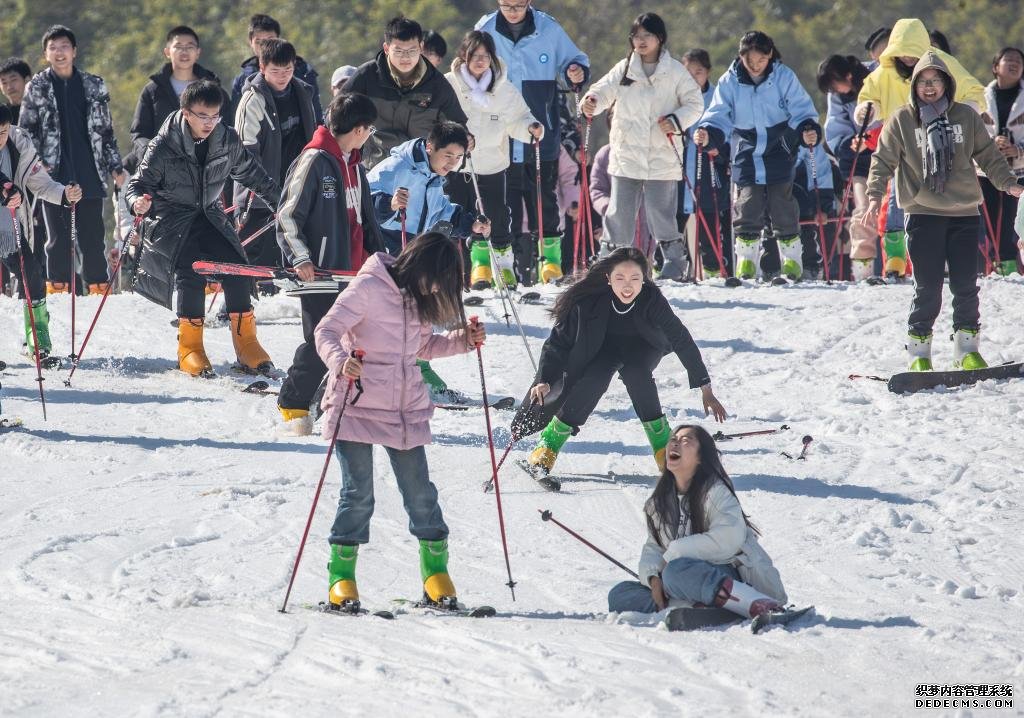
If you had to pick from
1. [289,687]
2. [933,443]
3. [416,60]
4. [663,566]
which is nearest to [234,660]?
[289,687]

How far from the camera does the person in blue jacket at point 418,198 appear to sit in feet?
30.8

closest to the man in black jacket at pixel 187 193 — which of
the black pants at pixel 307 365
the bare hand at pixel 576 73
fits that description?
the black pants at pixel 307 365

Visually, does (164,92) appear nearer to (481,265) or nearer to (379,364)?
(481,265)

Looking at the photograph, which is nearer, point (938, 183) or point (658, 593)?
point (658, 593)

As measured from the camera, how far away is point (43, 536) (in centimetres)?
683

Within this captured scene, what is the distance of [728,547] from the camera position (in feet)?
19.0

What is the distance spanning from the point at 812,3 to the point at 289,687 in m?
28.4

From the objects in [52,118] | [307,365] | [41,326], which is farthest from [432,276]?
[52,118]

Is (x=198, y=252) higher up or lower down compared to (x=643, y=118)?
lower down

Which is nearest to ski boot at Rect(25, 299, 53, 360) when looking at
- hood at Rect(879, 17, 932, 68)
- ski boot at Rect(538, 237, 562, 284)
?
ski boot at Rect(538, 237, 562, 284)

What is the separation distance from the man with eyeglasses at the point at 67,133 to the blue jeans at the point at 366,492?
19.6 ft

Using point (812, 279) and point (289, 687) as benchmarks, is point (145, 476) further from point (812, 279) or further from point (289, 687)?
point (812, 279)

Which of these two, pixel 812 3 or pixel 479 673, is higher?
pixel 812 3

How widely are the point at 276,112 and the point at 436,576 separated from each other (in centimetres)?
500
